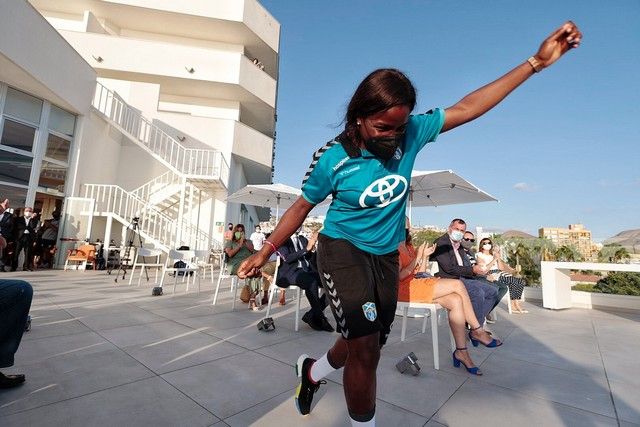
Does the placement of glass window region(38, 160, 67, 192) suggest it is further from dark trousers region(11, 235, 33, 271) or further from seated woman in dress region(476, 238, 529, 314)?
seated woman in dress region(476, 238, 529, 314)

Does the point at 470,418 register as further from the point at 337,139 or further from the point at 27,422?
the point at 27,422

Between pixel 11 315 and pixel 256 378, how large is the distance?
5.04 feet

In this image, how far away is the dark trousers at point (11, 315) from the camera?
189 cm

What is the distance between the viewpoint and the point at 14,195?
30.0 feet

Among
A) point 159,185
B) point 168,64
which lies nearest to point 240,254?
point 159,185

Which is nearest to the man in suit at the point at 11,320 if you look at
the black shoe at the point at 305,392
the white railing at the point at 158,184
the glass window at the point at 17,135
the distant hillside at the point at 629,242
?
the black shoe at the point at 305,392

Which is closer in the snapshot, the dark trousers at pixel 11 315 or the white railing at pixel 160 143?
the dark trousers at pixel 11 315

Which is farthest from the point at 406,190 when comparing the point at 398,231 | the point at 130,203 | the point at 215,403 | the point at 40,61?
the point at 130,203

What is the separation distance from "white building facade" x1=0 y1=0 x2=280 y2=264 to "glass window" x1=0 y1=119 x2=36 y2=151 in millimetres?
27

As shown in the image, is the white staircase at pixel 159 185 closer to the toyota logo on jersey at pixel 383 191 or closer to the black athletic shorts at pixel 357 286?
the black athletic shorts at pixel 357 286

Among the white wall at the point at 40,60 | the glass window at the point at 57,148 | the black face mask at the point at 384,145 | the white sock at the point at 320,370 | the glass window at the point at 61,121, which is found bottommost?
the white sock at the point at 320,370

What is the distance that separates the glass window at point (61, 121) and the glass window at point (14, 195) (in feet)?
6.81

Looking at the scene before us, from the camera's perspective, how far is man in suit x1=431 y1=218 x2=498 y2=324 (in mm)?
3338

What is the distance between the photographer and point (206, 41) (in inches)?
675
